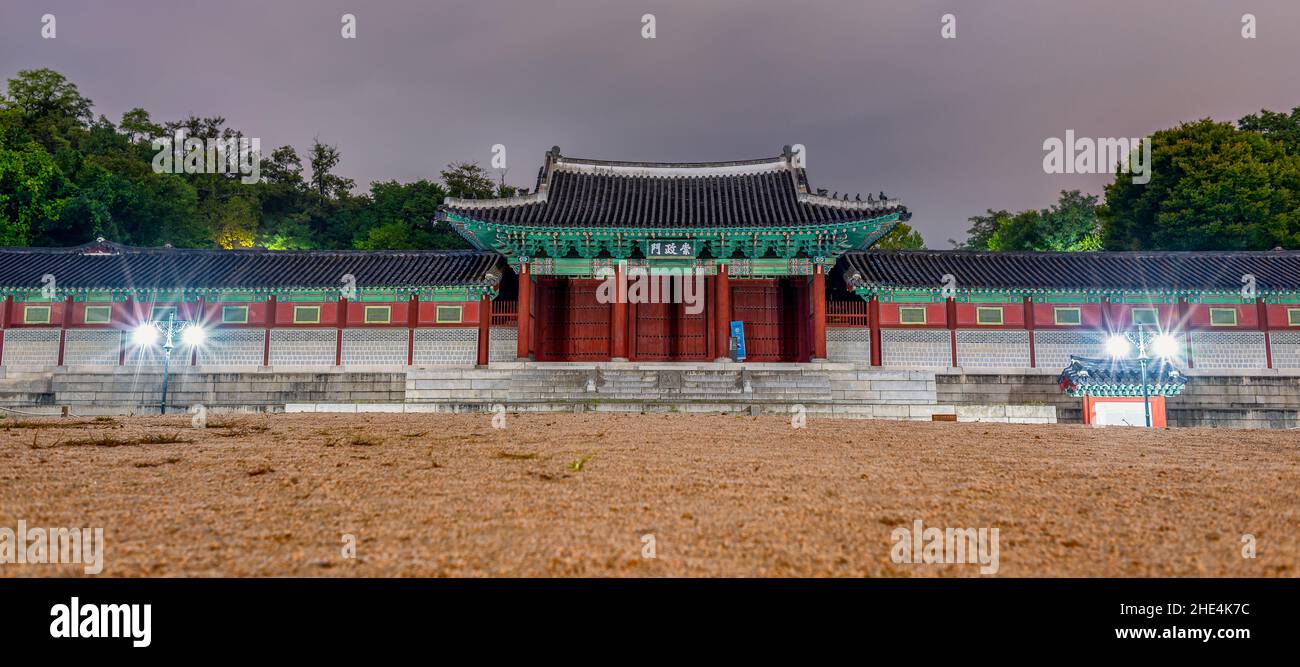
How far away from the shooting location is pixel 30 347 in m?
21.0

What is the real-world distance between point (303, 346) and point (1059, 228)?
140 ft

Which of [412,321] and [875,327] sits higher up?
[412,321]

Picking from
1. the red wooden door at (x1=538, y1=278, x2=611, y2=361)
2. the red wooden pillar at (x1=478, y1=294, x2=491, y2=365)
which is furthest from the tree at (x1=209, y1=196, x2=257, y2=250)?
the red wooden door at (x1=538, y1=278, x2=611, y2=361)

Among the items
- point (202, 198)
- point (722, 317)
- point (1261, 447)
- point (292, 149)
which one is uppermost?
point (292, 149)

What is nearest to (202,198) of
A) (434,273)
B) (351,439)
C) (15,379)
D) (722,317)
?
(15,379)

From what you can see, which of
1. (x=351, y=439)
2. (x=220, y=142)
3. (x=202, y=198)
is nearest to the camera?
(x=351, y=439)

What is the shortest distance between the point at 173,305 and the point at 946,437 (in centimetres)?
2294

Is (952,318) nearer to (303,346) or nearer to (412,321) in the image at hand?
(412,321)

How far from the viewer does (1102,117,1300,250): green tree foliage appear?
30.5m

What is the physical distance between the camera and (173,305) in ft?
69.9

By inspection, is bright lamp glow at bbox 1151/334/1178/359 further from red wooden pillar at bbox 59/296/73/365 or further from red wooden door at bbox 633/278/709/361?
red wooden pillar at bbox 59/296/73/365

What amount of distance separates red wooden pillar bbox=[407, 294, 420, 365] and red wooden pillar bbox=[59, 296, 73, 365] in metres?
10.7

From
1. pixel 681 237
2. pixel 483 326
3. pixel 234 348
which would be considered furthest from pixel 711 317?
pixel 234 348

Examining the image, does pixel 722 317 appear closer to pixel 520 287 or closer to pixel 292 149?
pixel 520 287
